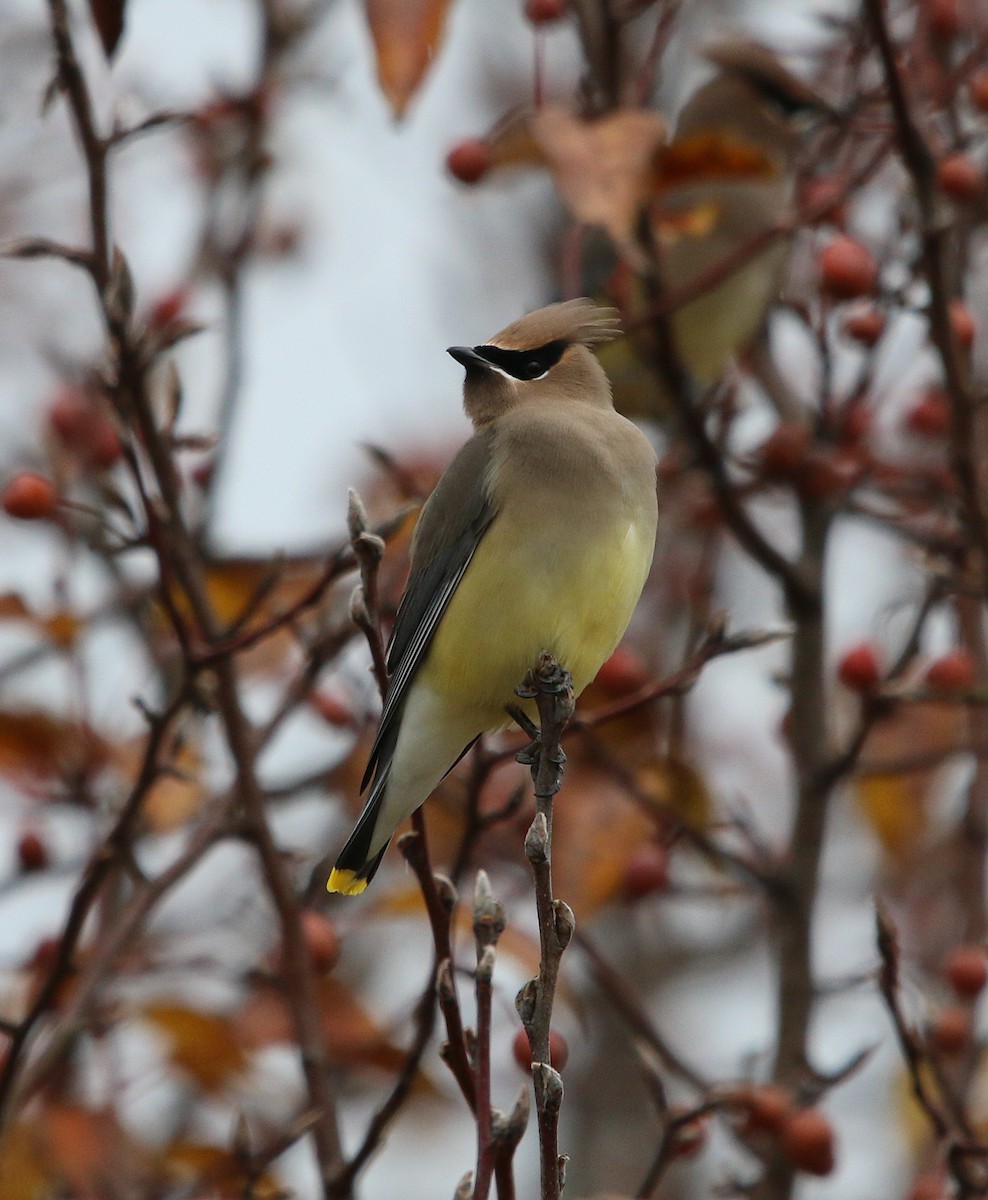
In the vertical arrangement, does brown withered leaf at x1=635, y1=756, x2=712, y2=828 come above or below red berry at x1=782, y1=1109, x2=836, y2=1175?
above

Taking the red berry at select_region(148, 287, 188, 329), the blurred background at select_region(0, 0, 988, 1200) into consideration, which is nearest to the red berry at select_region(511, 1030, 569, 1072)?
the blurred background at select_region(0, 0, 988, 1200)

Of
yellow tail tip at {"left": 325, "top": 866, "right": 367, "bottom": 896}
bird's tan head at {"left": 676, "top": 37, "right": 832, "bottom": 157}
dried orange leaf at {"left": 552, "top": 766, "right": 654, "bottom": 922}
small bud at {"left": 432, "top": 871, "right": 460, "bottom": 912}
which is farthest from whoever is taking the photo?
bird's tan head at {"left": 676, "top": 37, "right": 832, "bottom": 157}

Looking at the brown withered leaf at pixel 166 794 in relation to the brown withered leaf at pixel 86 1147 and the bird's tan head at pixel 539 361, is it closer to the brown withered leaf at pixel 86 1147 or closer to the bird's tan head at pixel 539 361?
the brown withered leaf at pixel 86 1147

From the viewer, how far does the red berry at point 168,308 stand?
5.16 m

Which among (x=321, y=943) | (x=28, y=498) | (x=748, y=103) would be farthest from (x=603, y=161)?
(x=748, y=103)

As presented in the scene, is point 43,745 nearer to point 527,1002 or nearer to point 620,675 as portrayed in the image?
point 620,675

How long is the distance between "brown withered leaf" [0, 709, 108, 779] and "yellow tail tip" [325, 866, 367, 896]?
918mm

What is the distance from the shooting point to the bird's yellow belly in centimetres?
333

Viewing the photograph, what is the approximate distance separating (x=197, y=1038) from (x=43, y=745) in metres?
0.70

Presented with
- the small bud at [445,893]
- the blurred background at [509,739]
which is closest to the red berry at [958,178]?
the blurred background at [509,739]

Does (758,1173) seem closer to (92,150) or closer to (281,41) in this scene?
(92,150)

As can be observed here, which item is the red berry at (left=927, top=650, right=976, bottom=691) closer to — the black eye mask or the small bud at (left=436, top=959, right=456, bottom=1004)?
the black eye mask

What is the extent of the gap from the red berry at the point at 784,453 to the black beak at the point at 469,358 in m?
0.99

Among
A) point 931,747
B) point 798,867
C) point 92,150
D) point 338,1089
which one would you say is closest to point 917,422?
point 931,747
